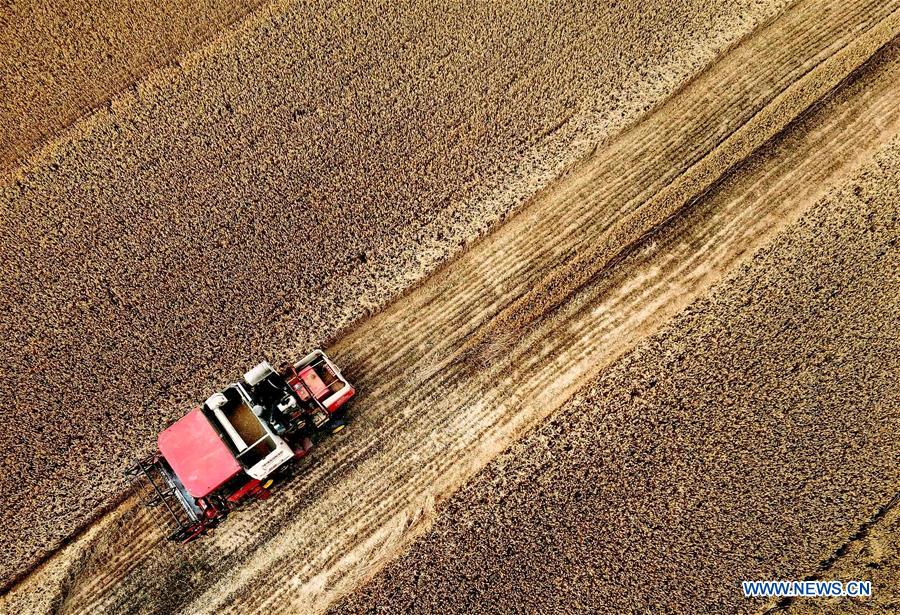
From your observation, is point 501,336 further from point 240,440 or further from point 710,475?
point 240,440

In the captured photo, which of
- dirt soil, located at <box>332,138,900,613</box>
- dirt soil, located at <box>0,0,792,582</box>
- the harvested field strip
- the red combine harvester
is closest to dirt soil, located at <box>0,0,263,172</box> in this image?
dirt soil, located at <box>0,0,792,582</box>

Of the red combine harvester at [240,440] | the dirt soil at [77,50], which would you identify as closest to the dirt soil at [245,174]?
the dirt soil at [77,50]

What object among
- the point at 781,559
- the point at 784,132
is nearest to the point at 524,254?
the point at 784,132

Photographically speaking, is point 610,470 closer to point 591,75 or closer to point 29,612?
point 591,75

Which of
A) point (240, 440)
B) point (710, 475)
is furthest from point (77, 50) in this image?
point (710, 475)

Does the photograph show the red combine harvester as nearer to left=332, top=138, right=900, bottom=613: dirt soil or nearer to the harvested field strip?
the harvested field strip

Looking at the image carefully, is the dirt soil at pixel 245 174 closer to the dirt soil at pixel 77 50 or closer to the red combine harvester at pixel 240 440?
the dirt soil at pixel 77 50
